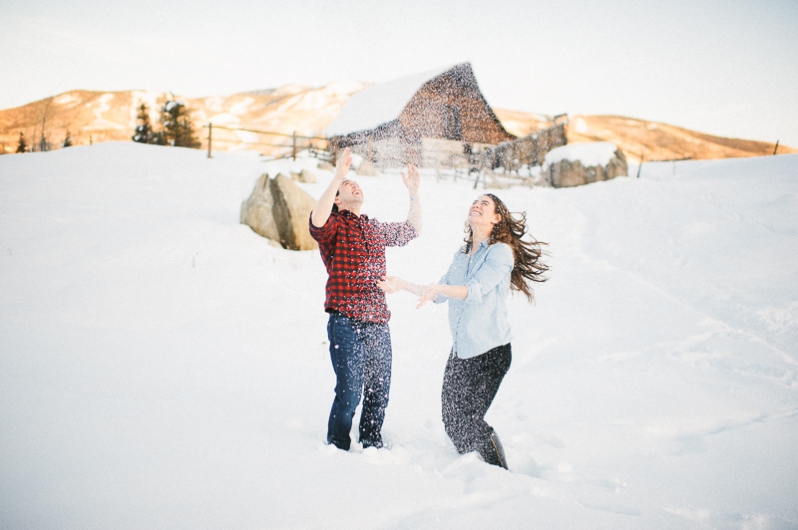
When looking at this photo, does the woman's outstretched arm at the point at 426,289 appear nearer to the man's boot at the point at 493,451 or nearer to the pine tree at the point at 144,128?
the man's boot at the point at 493,451

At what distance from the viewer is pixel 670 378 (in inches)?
146

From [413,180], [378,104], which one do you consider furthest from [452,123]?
[413,180]

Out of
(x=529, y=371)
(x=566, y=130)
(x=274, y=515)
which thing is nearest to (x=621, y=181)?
(x=566, y=130)

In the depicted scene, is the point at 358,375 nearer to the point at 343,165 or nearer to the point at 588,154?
the point at 343,165

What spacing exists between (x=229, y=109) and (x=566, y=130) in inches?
2444

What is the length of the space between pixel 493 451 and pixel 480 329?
0.72m

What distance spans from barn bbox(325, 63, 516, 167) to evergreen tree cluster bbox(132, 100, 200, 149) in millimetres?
13476

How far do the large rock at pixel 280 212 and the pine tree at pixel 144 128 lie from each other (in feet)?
89.0

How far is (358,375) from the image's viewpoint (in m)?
2.36

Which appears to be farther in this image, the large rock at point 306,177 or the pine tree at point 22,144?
the pine tree at point 22,144

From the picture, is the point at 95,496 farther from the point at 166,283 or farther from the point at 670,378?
the point at 670,378

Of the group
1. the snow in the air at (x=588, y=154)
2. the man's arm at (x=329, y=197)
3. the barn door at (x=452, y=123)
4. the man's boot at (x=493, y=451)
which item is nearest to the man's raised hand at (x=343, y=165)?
the man's arm at (x=329, y=197)

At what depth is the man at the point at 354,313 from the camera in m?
2.32

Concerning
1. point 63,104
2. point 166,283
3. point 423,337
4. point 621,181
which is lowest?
point 423,337
